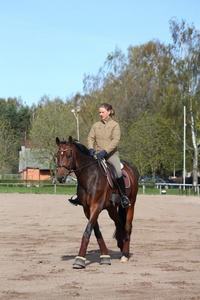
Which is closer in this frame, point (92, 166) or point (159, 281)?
point (159, 281)

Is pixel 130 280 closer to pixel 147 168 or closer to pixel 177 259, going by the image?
pixel 177 259

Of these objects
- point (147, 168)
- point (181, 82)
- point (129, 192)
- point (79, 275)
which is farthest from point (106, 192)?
point (147, 168)

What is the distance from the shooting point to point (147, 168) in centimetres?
6131

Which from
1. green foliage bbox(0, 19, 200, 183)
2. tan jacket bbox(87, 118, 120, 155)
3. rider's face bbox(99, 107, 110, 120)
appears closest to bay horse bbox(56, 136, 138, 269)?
tan jacket bbox(87, 118, 120, 155)

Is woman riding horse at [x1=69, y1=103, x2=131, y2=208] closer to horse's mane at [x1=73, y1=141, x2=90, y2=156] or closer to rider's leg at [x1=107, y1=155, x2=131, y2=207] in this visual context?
rider's leg at [x1=107, y1=155, x2=131, y2=207]

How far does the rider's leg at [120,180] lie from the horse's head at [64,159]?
3.04ft

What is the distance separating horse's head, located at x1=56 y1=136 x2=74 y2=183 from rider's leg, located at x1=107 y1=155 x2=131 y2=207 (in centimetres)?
93

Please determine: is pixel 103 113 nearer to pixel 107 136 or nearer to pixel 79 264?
pixel 107 136

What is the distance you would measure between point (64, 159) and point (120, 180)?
1.38m

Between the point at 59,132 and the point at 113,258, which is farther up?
the point at 59,132

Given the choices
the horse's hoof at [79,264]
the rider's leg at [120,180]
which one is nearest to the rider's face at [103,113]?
the rider's leg at [120,180]

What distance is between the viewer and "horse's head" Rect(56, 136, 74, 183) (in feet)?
26.2

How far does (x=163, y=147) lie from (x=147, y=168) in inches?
135

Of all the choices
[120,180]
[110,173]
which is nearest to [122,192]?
[120,180]
